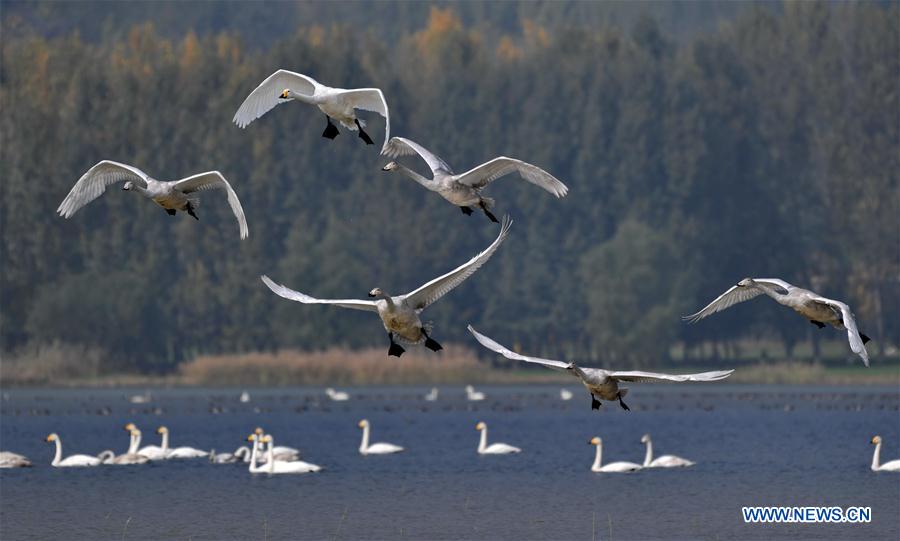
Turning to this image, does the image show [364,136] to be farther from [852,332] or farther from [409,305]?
[852,332]

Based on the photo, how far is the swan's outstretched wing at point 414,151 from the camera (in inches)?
962

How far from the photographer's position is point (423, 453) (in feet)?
166

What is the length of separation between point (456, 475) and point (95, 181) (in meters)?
19.8

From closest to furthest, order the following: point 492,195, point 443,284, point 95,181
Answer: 1. point 443,284
2. point 95,181
3. point 492,195

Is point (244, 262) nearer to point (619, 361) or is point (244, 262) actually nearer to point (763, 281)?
point (619, 361)

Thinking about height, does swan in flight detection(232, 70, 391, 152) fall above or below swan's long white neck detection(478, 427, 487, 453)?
above

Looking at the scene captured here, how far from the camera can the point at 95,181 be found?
25.6 metres

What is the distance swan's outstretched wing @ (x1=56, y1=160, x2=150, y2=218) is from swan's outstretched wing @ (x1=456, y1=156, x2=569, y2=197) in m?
4.31

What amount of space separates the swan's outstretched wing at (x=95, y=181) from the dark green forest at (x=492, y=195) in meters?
63.2

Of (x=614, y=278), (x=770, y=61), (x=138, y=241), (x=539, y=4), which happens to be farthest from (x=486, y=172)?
(x=539, y=4)

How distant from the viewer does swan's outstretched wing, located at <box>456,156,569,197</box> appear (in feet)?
78.1

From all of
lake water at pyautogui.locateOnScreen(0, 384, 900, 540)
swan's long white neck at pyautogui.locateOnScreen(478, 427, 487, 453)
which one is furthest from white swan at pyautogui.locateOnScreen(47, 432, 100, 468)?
swan's long white neck at pyautogui.locateOnScreen(478, 427, 487, 453)

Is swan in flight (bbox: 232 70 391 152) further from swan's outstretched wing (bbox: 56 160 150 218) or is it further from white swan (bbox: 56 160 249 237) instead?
swan's outstretched wing (bbox: 56 160 150 218)

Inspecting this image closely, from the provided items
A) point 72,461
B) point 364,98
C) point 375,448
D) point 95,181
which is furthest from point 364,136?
point 375,448
